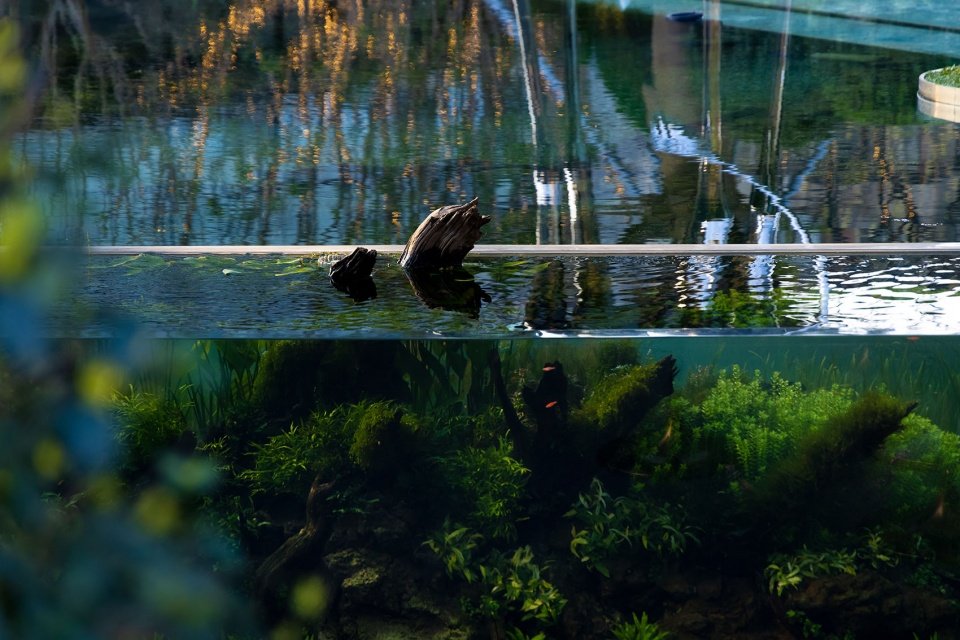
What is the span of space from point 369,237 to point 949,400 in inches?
109

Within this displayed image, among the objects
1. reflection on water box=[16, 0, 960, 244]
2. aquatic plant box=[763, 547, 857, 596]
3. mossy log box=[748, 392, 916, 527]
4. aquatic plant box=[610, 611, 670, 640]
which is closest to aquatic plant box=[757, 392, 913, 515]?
mossy log box=[748, 392, 916, 527]

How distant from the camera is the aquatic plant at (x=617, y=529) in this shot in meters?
2.58

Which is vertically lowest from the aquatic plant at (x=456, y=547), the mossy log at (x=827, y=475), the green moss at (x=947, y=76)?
the aquatic plant at (x=456, y=547)

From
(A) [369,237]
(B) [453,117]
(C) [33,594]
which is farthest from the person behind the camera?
(B) [453,117]

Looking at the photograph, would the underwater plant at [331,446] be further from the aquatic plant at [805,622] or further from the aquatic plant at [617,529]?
the aquatic plant at [805,622]

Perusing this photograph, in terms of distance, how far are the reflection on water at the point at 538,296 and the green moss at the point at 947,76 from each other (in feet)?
9.39

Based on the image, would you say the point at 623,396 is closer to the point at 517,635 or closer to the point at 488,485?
the point at 488,485

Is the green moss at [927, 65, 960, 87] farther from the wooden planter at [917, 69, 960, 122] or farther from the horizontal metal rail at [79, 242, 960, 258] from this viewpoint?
the horizontal metal rail at [79, 242, 960, 258]

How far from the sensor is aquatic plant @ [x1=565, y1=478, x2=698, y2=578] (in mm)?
2584

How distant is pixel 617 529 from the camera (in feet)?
8.50

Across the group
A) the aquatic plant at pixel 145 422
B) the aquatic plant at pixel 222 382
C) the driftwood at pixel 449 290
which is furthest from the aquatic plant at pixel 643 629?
the aquatic plant at pixel 145 422

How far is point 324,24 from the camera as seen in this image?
21.5ft

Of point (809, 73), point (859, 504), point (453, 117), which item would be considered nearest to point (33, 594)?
point (859, 504)

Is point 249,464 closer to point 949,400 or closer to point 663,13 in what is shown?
point 949,400
